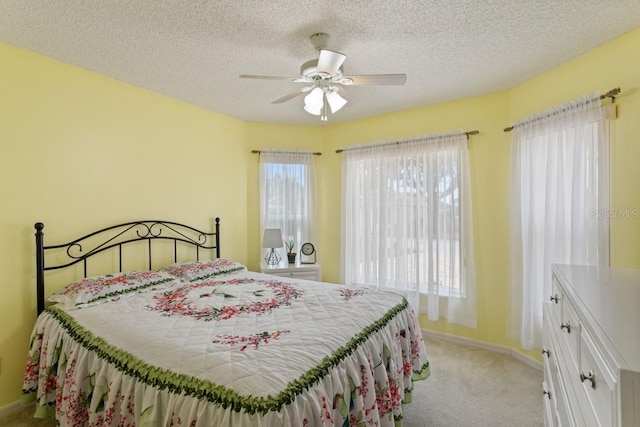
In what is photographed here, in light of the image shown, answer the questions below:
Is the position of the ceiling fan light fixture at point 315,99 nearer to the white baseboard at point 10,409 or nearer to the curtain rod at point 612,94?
the curtain rod at point 612,94

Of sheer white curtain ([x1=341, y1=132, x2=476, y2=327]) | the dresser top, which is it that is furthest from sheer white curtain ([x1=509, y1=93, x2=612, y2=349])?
the dresser top

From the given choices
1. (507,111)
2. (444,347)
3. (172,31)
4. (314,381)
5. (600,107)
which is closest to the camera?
(314,381)

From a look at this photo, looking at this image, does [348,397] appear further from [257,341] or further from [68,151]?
[68,151]

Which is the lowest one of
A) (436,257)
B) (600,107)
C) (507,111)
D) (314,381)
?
(314,381)

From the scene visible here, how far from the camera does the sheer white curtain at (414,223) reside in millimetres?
3211

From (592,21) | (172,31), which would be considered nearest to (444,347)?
(592,21)

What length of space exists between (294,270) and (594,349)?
3.04 m

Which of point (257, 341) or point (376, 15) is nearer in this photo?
point (257, 341)

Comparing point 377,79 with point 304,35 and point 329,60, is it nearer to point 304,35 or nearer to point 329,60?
point 329,60

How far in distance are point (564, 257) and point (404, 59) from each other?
1960 mm

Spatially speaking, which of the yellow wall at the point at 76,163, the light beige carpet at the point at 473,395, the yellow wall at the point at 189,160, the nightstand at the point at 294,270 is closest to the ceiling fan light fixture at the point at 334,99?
the yellow wall at the point at 189,160

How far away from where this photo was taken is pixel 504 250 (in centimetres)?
303

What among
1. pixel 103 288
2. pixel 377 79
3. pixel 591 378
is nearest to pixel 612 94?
pixel 377 79

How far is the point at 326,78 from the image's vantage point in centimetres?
210
